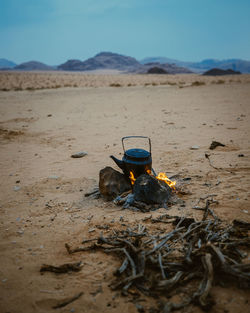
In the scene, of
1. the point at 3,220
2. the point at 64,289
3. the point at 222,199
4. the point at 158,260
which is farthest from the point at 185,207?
the point at 3,220

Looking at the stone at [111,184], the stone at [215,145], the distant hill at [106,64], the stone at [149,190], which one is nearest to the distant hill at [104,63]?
the distant hill at [106,64]

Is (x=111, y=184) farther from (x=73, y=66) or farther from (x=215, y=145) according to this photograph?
(x=73, y=66)

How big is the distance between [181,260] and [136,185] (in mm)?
1237

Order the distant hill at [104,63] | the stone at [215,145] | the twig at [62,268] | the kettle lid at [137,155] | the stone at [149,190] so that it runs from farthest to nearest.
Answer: the distant hill at [104,63] → the stone at [215,145] → the kettle lid at [137,155] → the stone at [149,190] → the twig at [62,268]

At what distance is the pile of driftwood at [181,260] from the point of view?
172cm

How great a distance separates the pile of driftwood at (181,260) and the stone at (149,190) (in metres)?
0.59

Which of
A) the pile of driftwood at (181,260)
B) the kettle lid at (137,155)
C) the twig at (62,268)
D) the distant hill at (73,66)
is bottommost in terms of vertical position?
the twig at (62,268)

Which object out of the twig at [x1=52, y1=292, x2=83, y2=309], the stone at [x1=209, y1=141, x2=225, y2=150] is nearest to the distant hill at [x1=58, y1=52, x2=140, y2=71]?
the stone at [x1=209, y1=141, x2=225, y2=150]

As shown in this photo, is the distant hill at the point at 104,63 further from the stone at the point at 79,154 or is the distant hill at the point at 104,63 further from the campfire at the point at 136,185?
the campfire at the point at 136,185

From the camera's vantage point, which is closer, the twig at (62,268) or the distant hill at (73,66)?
the twig at (62,268)

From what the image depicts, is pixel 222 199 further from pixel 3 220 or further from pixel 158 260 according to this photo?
pixel 3 220

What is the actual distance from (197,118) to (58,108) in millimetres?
6882

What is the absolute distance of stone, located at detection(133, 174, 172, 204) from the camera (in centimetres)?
295

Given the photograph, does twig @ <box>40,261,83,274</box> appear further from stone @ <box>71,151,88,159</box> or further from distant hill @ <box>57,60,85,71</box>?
distant hill @ <box>57,60,85,71</box>
